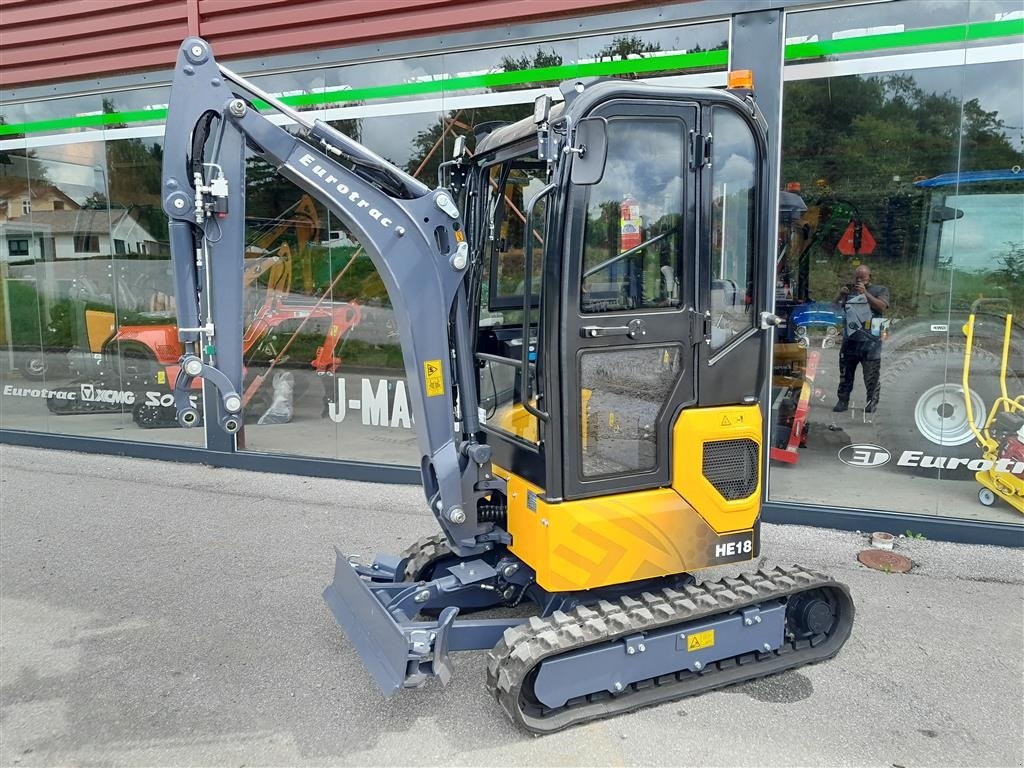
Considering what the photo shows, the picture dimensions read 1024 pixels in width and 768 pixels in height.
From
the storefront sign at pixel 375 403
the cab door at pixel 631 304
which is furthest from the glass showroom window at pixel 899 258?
the storefront sign at pixel 375 403

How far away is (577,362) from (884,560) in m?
3.29

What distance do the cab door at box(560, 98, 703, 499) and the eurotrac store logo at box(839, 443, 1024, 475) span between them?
3.26 meters

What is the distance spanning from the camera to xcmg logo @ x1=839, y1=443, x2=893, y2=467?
20.5ft

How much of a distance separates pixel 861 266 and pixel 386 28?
456 cm

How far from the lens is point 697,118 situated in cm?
350

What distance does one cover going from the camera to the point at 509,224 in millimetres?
4047

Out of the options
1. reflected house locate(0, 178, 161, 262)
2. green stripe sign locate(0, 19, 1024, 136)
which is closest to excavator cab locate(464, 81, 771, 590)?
green stripe sign locate(0, 19, 1024, 136)

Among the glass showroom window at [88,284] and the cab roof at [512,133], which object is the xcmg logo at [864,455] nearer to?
the cab roof at [512,133]

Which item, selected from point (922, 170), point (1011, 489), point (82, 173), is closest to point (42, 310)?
point (82, 173)

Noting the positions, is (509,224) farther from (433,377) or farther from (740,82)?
(740,82)

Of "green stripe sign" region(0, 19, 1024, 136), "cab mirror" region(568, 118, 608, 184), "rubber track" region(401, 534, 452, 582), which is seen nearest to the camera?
"cab mirror" region(568, 118, 608, 184)

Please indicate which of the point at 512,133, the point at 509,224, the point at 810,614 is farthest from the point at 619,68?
the point at 810,614

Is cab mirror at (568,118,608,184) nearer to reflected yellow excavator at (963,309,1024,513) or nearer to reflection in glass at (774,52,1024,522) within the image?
reflection in glass at (774,52,1024,522)

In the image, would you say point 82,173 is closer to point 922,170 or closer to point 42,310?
point 42,310
